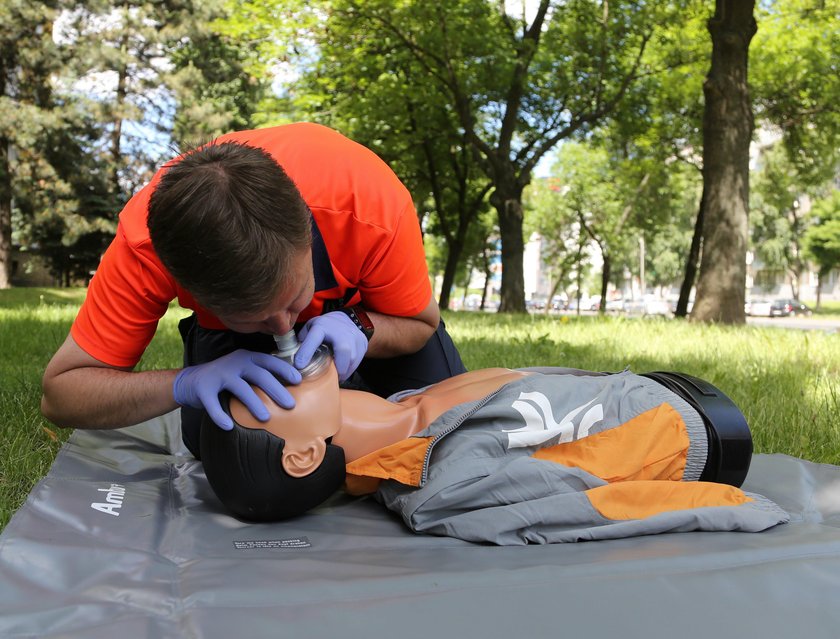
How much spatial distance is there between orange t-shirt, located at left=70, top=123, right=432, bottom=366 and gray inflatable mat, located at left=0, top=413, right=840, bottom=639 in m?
0.51

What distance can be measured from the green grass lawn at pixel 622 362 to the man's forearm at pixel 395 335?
3.81 ft

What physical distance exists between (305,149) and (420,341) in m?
0.77

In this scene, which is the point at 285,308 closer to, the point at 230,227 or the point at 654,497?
the point at 230,227

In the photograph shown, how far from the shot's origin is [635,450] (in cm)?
217

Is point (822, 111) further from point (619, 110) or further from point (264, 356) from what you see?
point (264, 356)

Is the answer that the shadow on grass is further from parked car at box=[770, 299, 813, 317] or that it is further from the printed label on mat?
parked car at box=[770, 299, 813, 317]

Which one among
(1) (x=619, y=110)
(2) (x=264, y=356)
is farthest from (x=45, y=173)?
(2) (x=264, y=356)

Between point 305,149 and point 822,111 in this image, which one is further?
point 822,111

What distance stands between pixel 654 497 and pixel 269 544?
1.01m

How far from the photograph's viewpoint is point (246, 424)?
196cm

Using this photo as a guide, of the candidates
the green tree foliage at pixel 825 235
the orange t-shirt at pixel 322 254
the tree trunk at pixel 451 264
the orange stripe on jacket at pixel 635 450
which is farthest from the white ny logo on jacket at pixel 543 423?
the green tree foliage at pixel 825 235

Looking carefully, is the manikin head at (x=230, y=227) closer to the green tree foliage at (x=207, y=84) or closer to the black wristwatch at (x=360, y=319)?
the black wristwatch at (x=360, y=319)

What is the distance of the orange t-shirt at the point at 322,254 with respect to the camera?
82.0 inches

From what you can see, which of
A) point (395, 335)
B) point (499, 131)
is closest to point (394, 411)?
point (395, 335)
